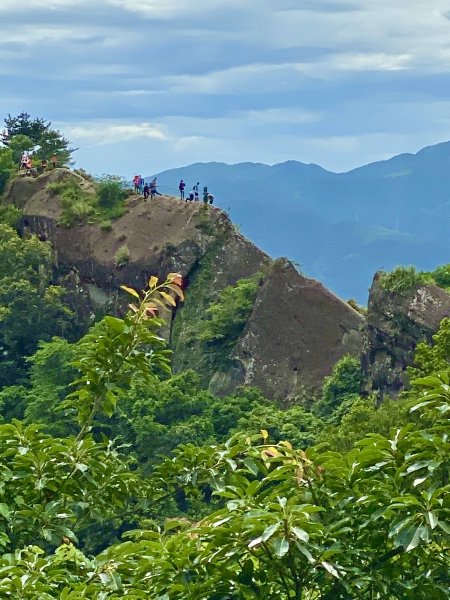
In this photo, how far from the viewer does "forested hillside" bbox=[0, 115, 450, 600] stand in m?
7.51

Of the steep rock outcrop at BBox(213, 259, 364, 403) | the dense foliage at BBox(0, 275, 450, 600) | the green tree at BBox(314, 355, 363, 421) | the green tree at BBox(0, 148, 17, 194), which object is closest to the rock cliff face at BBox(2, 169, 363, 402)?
the steep rock outcrop at BBox(213, 259, 364, 403)

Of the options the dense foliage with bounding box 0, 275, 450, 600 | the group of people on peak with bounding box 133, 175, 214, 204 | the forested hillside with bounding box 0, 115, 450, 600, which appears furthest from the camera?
the group of people on peak with bounding box 133, 175, 214, 204

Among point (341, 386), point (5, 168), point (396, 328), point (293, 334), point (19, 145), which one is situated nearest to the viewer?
point (396, 328)

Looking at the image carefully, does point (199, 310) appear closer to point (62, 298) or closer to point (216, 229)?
point (216, 229)

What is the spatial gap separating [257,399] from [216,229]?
32.6 feet

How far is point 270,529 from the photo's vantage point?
693 cm

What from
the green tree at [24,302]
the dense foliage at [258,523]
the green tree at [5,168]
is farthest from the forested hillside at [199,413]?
the green tree at [5,168]

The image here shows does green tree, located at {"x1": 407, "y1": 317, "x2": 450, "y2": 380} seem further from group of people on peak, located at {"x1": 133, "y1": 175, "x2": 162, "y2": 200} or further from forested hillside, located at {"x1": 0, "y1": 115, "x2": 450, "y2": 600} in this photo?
group of people on peak, located at {"x1": 133, "y1": 175, "x2": 162, "y2": 200}

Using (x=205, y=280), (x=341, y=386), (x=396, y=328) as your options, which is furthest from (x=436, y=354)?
(x=205, y=280)

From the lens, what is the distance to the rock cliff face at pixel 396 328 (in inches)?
2024

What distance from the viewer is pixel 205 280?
6688 centimetres

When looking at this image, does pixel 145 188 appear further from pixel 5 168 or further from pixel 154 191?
pixel 5 168

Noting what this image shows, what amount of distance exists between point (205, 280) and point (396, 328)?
630 inches

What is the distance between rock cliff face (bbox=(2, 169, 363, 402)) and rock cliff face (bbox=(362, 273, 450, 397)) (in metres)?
6.35
